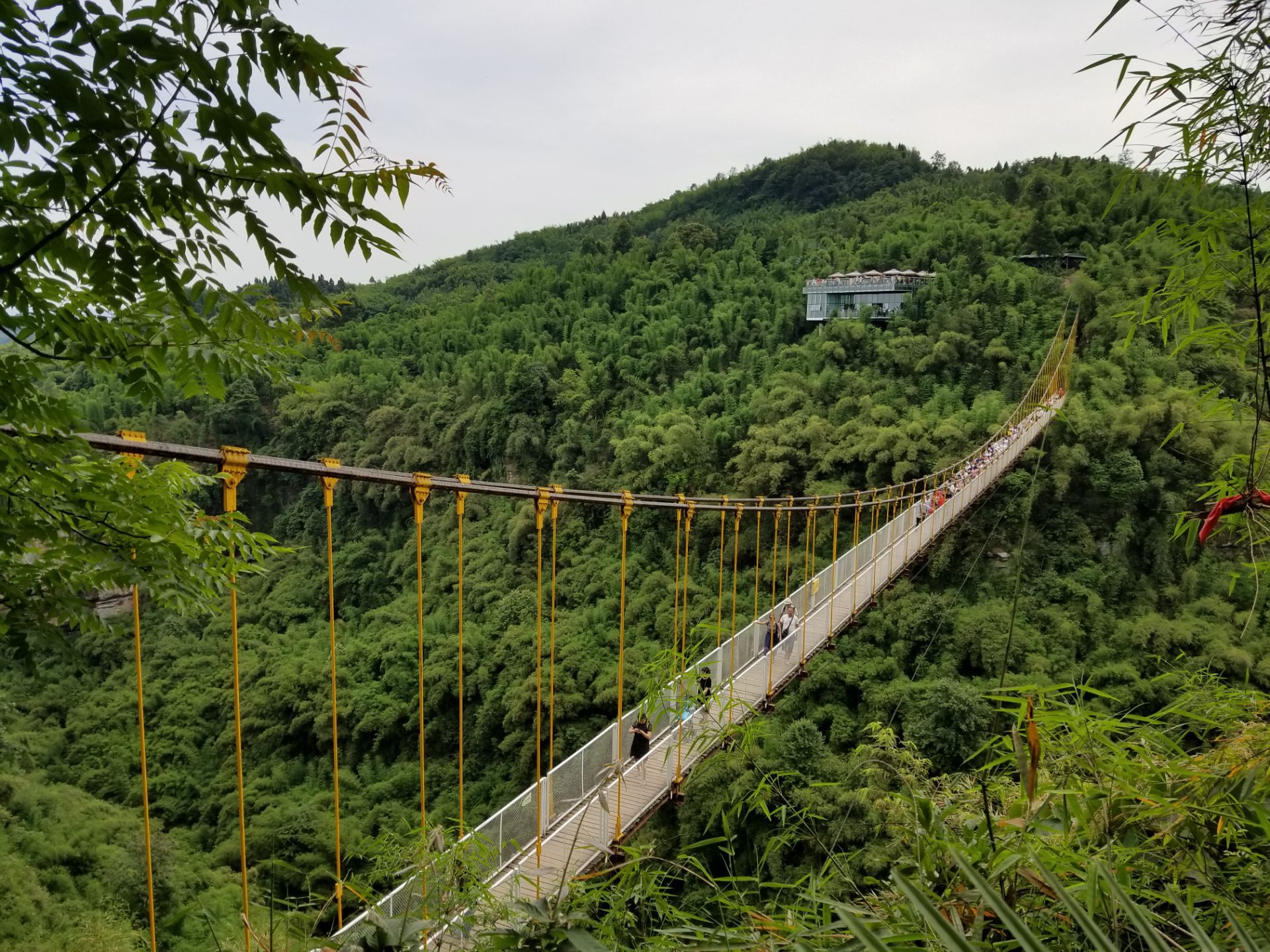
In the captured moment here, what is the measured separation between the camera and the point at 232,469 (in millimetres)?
1757

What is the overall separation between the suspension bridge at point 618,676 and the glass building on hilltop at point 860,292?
5.37 meters

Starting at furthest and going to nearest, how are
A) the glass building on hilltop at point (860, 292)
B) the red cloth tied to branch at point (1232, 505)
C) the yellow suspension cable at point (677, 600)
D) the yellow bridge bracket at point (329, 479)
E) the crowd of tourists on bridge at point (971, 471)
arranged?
the glass building on hilltop at point (860, 292) → the crowd of tourists on bridge at point (971, 471) → the yellow bridge bracket at point (329, 479) → the yellow suspension cable at point (677, 600) → the red cloth tied to branch at point (1232, 505)

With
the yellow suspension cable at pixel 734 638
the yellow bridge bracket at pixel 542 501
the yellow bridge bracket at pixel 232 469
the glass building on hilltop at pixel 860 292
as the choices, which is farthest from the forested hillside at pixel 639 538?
the yellow bridge bracket at pixel 232 469

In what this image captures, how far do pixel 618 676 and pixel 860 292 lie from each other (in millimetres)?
13228

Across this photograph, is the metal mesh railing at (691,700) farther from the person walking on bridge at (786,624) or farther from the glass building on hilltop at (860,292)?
the glass building on hilltop at (860,292)

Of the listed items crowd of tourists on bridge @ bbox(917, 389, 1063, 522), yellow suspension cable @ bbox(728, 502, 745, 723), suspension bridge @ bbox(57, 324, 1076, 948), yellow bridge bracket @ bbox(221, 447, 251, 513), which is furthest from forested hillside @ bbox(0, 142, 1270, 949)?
yellow bridge bracket @ bbox(221, 447, 251, 513)

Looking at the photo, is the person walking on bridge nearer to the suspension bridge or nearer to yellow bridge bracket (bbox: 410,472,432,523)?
the suspension bridge

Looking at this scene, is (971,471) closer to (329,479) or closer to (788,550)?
(788,550)

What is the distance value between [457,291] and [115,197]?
31.9m

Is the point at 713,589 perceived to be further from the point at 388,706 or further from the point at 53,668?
the point at 53,668

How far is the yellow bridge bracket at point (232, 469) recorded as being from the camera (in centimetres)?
172

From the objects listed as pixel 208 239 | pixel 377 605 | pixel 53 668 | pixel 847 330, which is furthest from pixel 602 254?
pixel 208 239

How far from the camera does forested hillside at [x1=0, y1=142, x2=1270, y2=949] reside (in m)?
9.08

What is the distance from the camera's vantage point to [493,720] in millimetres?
11742
